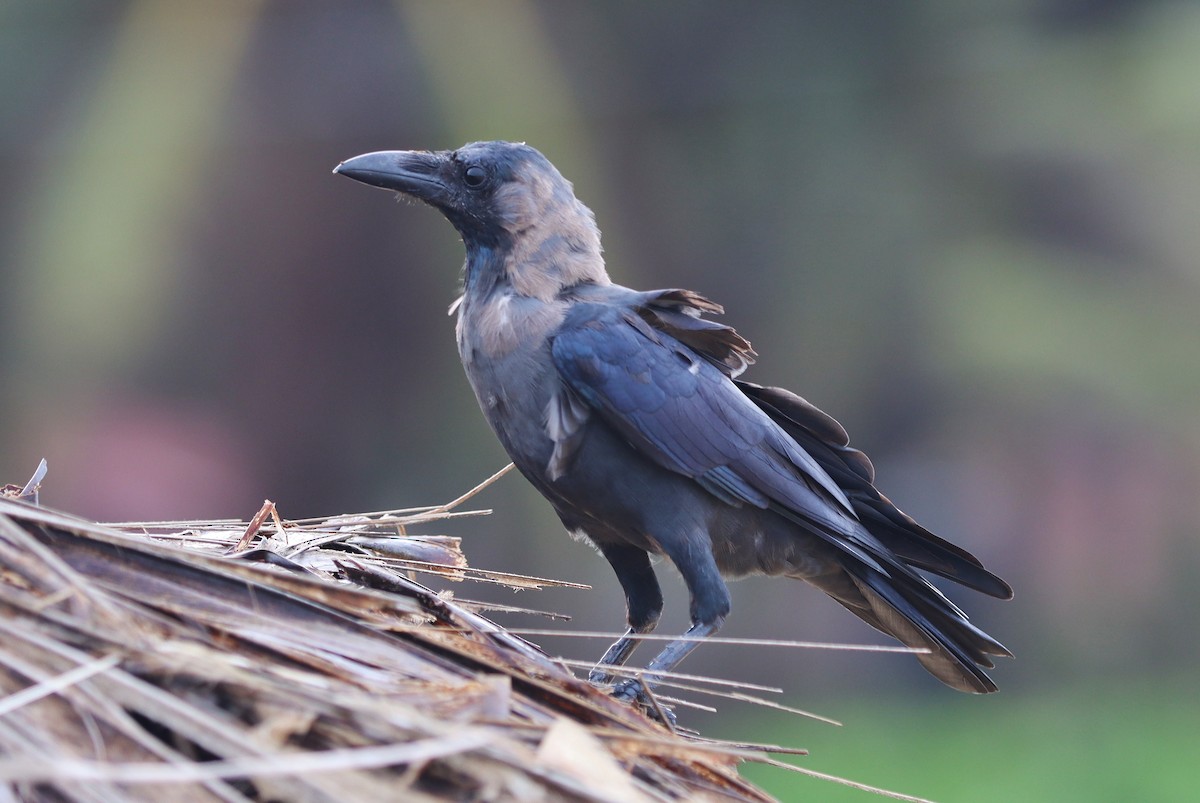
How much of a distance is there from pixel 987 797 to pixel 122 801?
17.0 ft

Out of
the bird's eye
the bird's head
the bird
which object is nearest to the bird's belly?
the bird

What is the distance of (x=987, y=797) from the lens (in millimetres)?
5609

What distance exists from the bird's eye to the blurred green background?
4.08 m

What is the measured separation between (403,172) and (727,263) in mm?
4748

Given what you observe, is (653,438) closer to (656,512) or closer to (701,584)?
(656,512)

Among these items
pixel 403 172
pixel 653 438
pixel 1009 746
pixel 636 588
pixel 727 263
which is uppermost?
pixel 727 263

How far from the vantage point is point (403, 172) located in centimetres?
307

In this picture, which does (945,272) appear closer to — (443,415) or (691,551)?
(443,415)

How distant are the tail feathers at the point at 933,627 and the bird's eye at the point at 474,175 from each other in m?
1.37

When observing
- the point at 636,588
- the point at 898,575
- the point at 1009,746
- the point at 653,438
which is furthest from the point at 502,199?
the point at 1009,746

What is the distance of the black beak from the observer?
3055mm

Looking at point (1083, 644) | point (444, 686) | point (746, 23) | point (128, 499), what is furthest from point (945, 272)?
point (444, 686)

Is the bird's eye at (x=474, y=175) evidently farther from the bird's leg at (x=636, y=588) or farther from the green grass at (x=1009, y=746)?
the green grass at (x=1009, y=746)

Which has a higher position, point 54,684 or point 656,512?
point 656,512
